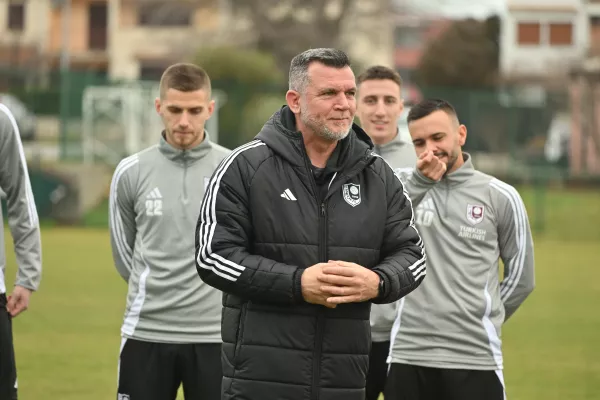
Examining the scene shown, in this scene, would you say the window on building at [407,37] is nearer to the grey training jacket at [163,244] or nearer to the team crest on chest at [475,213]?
the grey training jacket at [163,244]

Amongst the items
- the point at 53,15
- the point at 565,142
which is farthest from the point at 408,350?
the point at 53,15

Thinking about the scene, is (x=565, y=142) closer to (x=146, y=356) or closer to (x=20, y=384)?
(x=20, y=384)

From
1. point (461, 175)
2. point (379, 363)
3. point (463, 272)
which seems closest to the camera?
point (463, 272)

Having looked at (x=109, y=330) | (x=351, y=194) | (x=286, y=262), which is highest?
(x=351, y=194)

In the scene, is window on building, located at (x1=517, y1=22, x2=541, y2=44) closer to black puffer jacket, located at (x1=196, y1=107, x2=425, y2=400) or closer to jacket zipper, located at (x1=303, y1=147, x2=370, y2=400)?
black puffer jacket, located at (x1=196, y1=107, x2=425, y2=400)

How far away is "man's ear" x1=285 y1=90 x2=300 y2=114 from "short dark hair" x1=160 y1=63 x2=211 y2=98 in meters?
2.12

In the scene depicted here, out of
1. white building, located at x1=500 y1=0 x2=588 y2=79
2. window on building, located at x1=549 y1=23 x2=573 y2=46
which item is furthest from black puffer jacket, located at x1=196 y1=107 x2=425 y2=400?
window on building, located at x1=549 y1=23 x2=573 y2=46

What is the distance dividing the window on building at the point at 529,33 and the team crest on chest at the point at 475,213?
6494cm

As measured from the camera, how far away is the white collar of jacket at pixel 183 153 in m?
7.18

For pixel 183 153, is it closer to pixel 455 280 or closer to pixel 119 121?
pixel 455 280

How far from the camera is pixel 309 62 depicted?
496 centimetres

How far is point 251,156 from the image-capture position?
4.93 m

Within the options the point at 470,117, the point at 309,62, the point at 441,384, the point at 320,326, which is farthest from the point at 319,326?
the point at 470,117

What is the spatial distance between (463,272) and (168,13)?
65.1m
